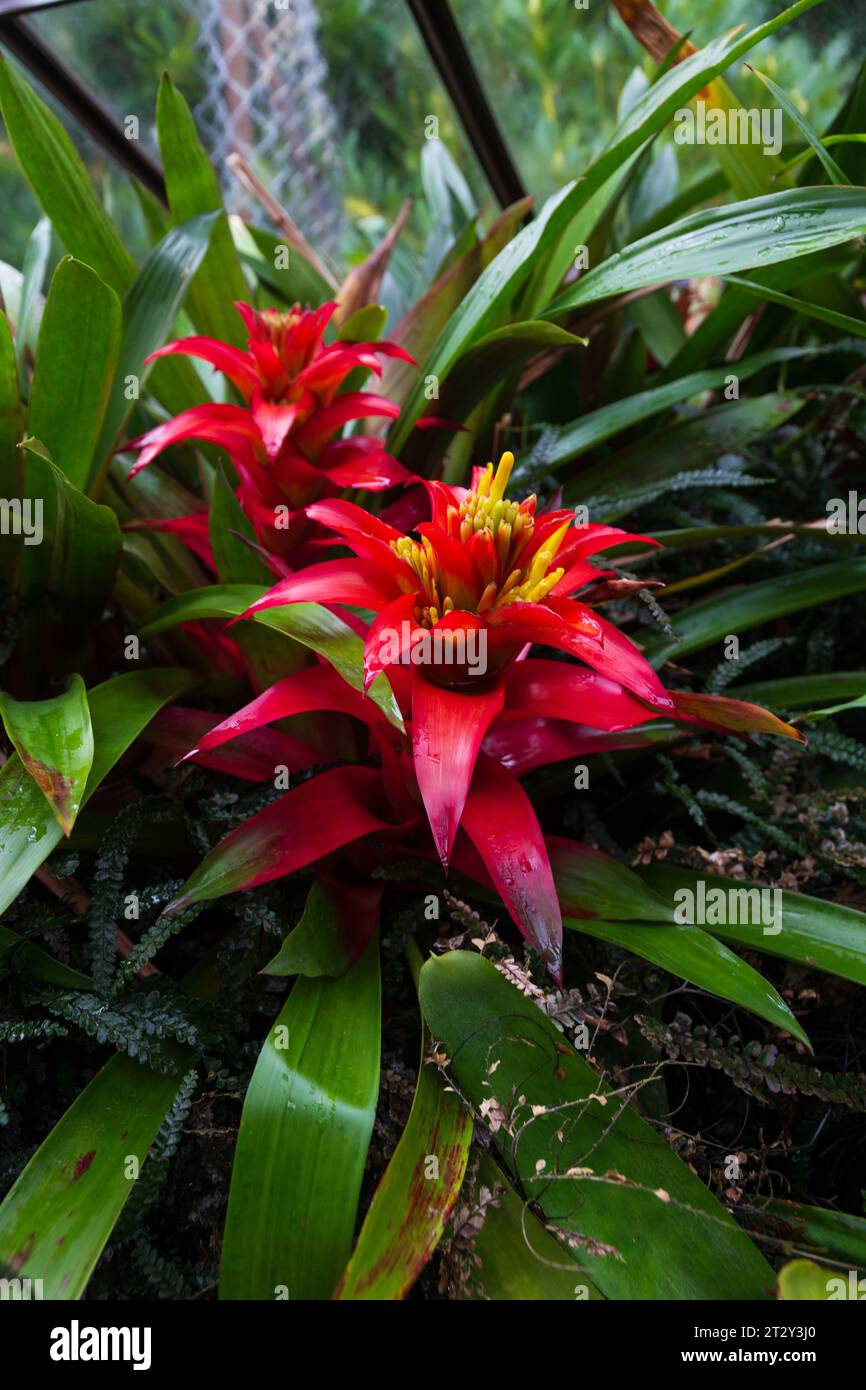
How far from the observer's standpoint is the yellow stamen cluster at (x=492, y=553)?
68cm

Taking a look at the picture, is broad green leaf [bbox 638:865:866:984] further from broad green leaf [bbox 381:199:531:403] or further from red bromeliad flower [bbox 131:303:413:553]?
broad green leaf [bbox 381:199:531:403]

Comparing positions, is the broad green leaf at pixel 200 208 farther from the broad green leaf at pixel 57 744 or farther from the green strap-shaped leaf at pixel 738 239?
the broad green leaf at pixel 57 744

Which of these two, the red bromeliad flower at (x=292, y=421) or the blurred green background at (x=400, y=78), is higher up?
the blurred green background at (x=400, y=78)

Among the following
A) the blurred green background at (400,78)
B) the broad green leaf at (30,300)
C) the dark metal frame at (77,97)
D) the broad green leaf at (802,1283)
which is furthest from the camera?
the blurred green background at (400,78)

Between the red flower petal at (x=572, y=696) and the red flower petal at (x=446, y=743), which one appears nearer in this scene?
the red flower petal at (x=446, y=743)

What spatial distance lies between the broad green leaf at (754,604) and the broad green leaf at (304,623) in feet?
1.18

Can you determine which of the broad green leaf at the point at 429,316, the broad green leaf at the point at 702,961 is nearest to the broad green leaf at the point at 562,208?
the broad green leaf at the point at 429,316

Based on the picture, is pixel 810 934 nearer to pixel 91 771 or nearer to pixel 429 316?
pixel 91 771

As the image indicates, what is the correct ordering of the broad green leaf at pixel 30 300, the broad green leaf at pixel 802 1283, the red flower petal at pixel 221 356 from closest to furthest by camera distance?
the broad green leaf at pixel 802 1283
the red flower petal at pixel 221 356
the broad green leaf at pixel 30 300

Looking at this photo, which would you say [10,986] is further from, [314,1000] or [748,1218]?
[748,1218]

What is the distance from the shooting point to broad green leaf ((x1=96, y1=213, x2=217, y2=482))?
97cm

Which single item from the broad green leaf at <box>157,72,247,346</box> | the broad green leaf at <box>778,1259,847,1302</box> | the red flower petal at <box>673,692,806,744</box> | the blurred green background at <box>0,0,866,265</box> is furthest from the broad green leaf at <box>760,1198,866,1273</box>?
the blurred green background at <box>0,0,866,265</box>

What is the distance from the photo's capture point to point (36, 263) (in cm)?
116
